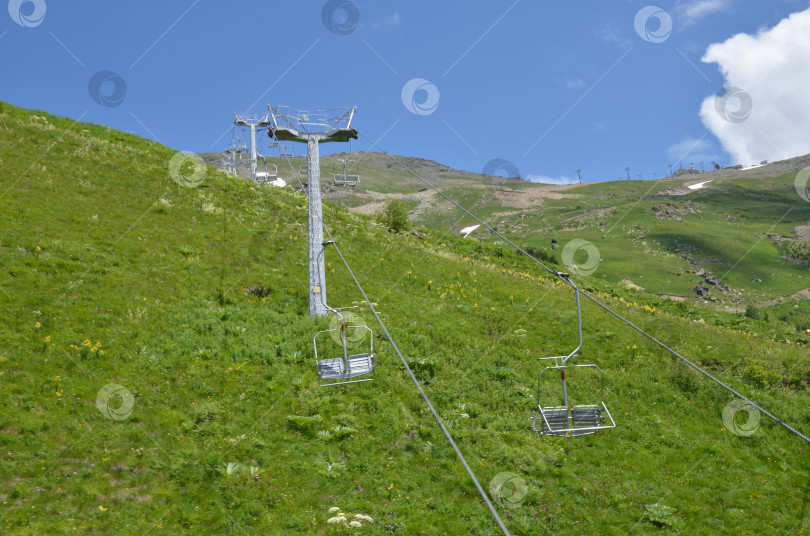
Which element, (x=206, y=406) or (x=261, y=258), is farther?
(x=261, y=258)

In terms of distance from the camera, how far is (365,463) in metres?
17.5

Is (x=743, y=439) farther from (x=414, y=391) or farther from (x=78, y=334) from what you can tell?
(x=78, y=334)

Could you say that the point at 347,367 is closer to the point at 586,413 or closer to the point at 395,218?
the point at 586,413

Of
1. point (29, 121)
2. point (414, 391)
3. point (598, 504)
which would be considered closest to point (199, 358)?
point (414, 391)

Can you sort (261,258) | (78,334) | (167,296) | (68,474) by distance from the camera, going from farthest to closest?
(261,258), (167,296), (78,334), (68,474)

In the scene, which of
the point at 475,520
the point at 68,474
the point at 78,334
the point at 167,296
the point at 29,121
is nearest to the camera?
the point at 68,474

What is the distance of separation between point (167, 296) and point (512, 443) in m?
16.5
